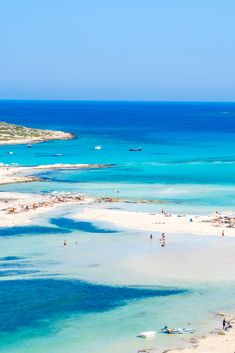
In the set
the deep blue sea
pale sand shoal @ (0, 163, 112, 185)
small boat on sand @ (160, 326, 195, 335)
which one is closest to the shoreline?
small boat on sand @ (160, 326, 195, 335)

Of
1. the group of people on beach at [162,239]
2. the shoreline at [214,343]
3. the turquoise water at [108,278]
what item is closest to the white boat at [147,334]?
the turquoise water at [108,278]

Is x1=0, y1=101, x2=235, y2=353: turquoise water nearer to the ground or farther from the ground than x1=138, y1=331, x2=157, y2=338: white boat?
farther from the ground

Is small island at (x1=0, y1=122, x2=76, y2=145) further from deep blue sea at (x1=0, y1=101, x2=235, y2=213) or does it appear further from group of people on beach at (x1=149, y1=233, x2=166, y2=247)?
group of people on beach at (x1=149, y1=233, x2=166, y2=247)

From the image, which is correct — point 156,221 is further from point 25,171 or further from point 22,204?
point 25,171

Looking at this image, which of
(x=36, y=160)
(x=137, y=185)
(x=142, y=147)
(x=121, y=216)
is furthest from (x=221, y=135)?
(x=121, y=216)

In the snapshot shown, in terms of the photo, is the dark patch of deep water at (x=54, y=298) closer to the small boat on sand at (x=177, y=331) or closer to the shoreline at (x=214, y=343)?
the small boat on sand at (x=177, y=331)

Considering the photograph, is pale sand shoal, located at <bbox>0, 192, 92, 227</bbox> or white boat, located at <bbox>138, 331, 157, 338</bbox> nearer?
white boat, located at <bbox>138, 331, 157, 338</bbox>

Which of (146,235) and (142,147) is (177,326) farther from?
(142,147)
